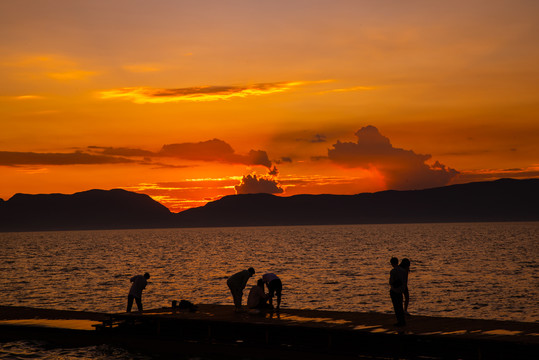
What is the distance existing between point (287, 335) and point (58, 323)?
493 inches

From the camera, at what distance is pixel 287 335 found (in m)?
26.1

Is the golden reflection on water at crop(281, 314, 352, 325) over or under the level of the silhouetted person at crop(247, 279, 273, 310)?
under

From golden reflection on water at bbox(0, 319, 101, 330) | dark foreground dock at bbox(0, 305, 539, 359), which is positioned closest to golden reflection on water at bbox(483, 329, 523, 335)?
dark foreground dock at bbox(0, 305, 539, 359)

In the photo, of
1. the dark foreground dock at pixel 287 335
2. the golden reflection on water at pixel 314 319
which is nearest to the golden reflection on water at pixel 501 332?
the dark foreground dock at pixel 287 335

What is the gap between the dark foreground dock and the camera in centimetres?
2200

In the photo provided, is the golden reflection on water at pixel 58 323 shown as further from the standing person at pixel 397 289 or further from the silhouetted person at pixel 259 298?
the standing person at pixel 397 289

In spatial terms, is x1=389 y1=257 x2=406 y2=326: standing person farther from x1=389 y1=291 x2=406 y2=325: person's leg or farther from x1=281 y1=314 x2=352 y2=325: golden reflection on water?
x1=281 y1=314 x2=352 y2=325: golden reflection on water

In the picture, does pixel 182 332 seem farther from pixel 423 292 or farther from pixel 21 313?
pixel 423 292

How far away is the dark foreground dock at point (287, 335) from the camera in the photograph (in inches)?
866

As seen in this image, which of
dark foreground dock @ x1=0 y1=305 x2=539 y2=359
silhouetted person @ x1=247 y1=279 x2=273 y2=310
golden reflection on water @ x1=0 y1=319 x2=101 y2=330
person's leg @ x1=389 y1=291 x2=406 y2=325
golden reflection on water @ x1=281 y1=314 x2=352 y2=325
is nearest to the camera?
dark foreground dock @ x1=0 y1=305 x2=539 y2=359

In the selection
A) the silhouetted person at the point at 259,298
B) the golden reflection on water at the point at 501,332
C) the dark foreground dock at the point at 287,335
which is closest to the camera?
the dark foreground dock at the point at 287,335

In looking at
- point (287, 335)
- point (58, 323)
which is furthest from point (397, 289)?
point (58, 323)

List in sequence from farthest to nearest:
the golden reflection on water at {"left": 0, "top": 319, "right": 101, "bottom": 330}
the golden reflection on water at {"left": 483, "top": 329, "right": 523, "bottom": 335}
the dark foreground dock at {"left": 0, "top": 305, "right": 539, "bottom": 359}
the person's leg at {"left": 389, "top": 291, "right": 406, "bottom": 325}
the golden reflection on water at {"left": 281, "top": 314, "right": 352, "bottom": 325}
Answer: the golden reflection on water at {"left": 0, "top": 319, "right": 101, "bottom": 330}, the golden reflection on water at {"left": 281, "top": 314, "right": 352, "bottom": 325}, the person's leg at {"left": 389, "top": 291, "right": 406, "bottom": 325}, the golden reflection on water at {"left": 483, "top": 329, "right": 523, "bottom": 335}, the dark foreground dock at {"left": 0, "top": 305, "right": 539, "bottom": 359}

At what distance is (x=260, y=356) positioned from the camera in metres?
25.1
